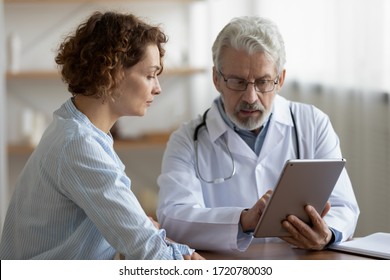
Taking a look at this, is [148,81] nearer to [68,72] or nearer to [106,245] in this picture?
[68,72]

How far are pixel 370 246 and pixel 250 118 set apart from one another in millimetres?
552

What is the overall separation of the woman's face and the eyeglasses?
0.49m

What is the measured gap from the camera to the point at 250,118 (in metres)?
2.21

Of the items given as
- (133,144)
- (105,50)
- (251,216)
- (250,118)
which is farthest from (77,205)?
(133,144)

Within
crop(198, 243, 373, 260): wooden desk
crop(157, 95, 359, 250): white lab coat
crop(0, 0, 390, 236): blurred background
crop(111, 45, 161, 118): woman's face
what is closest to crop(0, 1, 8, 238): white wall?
crop(0, 0, 390, 236): blurred background

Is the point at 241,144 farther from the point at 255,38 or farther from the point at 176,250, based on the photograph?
the point at 176,250

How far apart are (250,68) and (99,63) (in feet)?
2.04

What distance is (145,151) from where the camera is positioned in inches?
188

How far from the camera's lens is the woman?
5.14 ft

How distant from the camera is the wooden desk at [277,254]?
184 centimetres

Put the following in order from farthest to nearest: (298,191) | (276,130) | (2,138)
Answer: (2,138) < (276,130) < (298,191)

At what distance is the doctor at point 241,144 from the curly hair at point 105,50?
499 mm

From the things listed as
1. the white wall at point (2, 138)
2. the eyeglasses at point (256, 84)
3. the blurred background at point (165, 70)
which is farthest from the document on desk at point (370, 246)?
the white wall at point (2, 138)

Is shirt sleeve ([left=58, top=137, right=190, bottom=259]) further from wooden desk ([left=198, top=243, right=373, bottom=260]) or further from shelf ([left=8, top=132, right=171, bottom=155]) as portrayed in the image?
shelf ([left=8, top=132, right=171, bottom=155])
